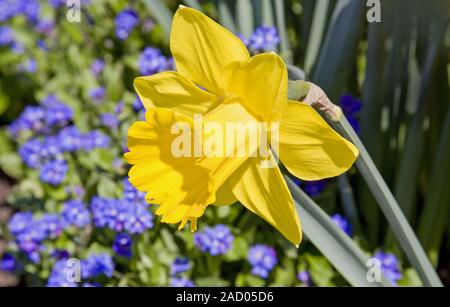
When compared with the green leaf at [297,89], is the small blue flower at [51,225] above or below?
below

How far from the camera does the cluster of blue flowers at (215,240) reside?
1528mm

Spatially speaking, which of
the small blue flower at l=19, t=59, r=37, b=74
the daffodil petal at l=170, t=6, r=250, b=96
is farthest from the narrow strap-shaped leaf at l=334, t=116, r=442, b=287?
the small blue flower at l=19, t=59, r=37, b=74

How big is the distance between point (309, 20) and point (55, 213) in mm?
928

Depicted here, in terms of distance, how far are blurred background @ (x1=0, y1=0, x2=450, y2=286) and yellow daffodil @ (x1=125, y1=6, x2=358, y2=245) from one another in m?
0.53

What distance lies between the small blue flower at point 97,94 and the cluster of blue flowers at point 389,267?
1057mm

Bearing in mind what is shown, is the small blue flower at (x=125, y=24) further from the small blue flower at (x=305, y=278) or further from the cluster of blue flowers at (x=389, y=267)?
the cluster of blue flowers at (x=389, y=267)

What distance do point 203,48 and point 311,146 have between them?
8.6 inches

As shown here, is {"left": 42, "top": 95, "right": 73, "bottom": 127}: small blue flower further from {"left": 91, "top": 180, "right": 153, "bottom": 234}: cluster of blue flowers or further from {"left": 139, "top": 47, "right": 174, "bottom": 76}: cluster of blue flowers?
{"left": 91, "top": 180, "right": 153, "bottom": 234}: cluster of blue flowers

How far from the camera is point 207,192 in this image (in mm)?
887

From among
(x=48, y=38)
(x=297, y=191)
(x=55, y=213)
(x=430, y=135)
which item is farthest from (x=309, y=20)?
(x=48, y=38)

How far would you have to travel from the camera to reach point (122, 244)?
1.53m

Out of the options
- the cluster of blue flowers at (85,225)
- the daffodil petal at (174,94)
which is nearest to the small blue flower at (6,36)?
the cluster of blue flowers at (85,225)

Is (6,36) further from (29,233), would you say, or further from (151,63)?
(29,233)

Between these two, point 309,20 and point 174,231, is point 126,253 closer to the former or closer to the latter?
point 174,231
